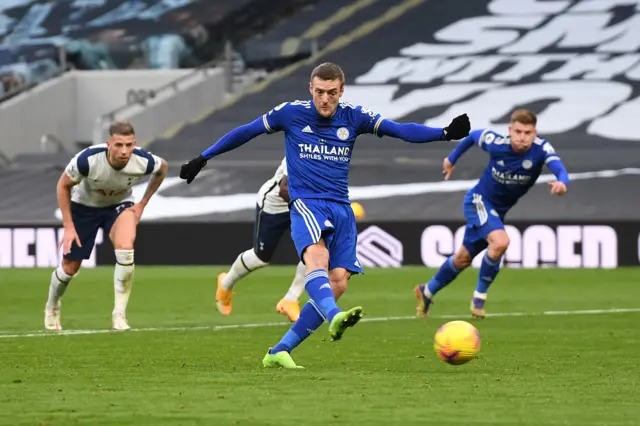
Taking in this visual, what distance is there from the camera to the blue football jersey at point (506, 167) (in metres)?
14.7

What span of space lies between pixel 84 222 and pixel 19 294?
5671 millimetres

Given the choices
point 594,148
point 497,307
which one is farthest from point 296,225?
point 594,148

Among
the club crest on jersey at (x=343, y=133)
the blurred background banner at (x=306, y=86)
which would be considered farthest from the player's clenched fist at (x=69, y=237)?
the blurred background banner at (x=306, y=86)

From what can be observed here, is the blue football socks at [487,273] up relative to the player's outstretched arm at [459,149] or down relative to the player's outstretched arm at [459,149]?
down

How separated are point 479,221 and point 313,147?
5423mm

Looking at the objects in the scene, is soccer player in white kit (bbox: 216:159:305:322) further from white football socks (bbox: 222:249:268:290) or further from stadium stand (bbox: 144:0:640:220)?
stadium stand (bbox: 144:0:640:220)

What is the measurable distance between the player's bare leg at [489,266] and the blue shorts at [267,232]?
2012 mm

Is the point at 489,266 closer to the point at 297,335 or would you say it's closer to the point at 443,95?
the point at 297,335

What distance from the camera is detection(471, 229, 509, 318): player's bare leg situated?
47.8ft

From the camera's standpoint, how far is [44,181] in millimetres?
29609

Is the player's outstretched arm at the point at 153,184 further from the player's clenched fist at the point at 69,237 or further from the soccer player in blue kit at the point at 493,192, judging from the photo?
the soccer player in blue kit at the point at 493,192

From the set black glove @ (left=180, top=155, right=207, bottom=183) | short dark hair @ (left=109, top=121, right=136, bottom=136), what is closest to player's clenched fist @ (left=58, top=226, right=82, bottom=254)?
short dark hair @ (left=109, top=121, right=136, bottom=136)

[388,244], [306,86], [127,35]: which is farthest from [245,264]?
[127,35]

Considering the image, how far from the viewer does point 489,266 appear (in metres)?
14.7
